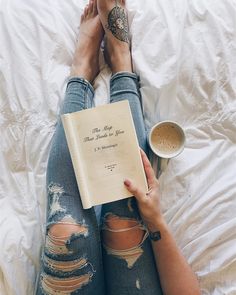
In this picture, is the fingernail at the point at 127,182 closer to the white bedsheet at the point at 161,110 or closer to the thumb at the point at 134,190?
the thumb at the point at 134,190

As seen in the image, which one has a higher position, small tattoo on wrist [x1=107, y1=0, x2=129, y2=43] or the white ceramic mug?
small tattoo on wrist [x1=107, y1=0, x2=129, y2=43]

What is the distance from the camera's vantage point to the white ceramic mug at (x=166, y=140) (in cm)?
93

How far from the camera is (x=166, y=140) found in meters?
0.94

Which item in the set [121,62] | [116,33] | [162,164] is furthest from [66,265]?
[116,33]

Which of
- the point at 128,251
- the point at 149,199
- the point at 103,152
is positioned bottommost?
the point at 128,251

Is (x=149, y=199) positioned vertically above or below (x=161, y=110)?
below

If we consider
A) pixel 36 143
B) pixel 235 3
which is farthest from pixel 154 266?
pixel 235 3

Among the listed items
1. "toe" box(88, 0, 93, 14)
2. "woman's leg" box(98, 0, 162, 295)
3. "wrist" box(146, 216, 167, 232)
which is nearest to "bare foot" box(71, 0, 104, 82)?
"toe" box(88, 0, 93, 14)

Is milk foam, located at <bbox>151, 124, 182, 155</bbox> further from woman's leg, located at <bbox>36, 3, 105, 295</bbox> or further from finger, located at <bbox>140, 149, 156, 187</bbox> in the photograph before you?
woman's leg, located at <bbox>36, 3, 105, 295</bbox>

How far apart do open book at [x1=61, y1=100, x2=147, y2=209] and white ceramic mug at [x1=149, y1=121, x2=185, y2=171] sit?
0.09 meters

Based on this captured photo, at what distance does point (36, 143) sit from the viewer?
3.23 feet

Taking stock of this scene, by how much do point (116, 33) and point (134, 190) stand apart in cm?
49

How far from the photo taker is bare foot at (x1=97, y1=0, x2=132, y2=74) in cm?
105

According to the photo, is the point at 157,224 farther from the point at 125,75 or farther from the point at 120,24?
the point at 120,24
